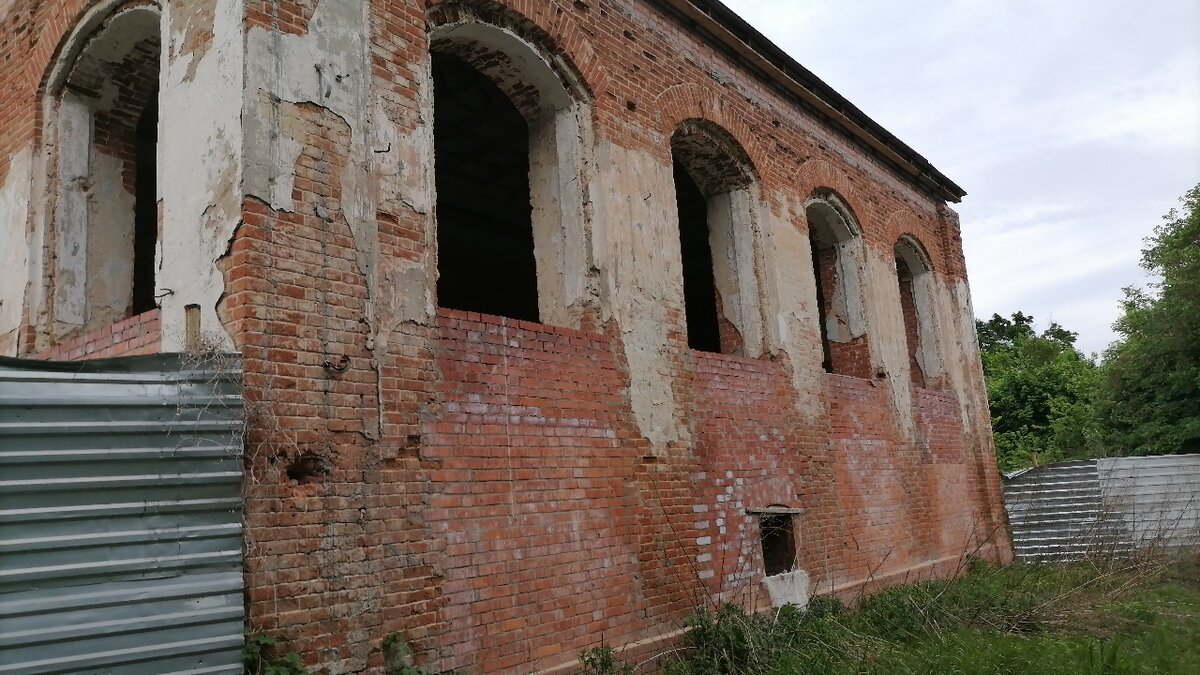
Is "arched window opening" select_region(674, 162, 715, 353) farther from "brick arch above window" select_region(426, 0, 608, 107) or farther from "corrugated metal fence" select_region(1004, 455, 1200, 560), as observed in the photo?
"corrugated metal fence" select_region(1004, 455, 1200, 560)

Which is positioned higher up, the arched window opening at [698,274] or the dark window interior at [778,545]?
the arched window opening at [698,274]

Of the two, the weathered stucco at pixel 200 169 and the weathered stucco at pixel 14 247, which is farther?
the weathered stucco at pixel 14 247

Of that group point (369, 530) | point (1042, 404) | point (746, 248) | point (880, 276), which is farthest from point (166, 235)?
point (1042, 404)

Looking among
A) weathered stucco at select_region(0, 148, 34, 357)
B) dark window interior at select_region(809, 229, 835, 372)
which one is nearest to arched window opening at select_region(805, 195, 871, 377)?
dark window interior at select_region(809, 229, 835, 372)

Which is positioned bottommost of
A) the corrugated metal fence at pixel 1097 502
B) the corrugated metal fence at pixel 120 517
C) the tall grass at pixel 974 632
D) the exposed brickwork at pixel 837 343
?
the tall grass at pixel 974 632

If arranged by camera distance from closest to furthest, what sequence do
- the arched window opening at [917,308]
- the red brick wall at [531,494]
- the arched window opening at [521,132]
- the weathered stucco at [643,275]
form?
the red brick wall at [531,494]
the arched window opening at [521,132]
the weathered stucco at [643,275]
the arched window opening at [917,308]

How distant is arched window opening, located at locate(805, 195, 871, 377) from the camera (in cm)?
997

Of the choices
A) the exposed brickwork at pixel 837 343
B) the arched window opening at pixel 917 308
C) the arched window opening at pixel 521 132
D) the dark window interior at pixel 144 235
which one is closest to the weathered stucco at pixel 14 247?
the dark window interior at pixel 144 235

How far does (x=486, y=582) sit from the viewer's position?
4.84 m

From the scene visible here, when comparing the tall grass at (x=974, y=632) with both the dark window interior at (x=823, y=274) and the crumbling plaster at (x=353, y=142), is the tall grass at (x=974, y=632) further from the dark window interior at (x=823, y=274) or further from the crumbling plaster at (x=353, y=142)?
the crumbling plaster at (x=353, y=142)

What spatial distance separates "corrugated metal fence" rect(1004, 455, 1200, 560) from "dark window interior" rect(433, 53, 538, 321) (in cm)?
825

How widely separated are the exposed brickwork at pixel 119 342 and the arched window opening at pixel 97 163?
443 mm

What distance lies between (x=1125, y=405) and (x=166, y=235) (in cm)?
1825

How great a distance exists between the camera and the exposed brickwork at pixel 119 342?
4332 mm
